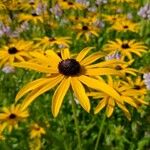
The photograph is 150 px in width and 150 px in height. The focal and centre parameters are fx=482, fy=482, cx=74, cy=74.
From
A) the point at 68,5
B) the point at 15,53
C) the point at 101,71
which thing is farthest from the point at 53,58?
the point at 68,5

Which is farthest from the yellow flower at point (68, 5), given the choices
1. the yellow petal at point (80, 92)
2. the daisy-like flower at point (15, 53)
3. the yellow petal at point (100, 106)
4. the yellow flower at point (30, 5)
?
the yellow petal at point (80, 92)

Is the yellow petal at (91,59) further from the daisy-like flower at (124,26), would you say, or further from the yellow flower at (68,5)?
the yellow flower at (68,5)

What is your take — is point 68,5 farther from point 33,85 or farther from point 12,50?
point 33,85

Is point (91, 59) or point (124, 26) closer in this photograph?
point (91, 59)

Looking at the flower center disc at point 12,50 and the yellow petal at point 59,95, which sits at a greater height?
the yellow petal at point 59,95

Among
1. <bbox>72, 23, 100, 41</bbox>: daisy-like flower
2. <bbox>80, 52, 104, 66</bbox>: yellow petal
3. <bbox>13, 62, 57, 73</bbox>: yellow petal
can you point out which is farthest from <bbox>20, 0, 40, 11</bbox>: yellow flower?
<bbox>13, 62, 57, 73</bbox>: yellow petal

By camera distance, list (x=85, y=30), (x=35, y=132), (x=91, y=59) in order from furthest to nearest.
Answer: (x=85, y=30) → (x=35, y=132) → (x=91, y=59)

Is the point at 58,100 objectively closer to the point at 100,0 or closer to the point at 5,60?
the point at 5,60
